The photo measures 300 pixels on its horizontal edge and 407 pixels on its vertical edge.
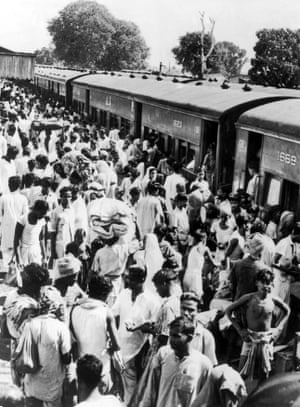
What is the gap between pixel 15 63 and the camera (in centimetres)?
2234

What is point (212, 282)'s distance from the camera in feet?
20.8

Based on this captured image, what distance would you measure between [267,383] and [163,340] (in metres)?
0.85

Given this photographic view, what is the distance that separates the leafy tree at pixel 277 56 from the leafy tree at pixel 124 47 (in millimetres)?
7804

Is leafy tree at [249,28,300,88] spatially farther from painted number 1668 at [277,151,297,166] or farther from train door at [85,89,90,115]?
painted number 1668 at [277,151,297,166]

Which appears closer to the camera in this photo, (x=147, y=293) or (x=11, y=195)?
(x=147, y=293)

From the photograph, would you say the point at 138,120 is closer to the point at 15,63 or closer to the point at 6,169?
the point at 15,63

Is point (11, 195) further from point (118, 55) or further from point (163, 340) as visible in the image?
point (118, 55)

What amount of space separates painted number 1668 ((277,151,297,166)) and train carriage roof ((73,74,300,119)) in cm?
232

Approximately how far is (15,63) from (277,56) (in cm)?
1945

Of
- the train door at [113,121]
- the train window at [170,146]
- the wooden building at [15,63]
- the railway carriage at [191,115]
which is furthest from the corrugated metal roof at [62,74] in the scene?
the train window at [170,146]

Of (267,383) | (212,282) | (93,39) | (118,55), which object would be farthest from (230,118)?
(118,55)

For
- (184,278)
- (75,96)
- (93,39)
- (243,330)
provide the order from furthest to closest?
(75,96), (93,39), (184,278), (243,330)

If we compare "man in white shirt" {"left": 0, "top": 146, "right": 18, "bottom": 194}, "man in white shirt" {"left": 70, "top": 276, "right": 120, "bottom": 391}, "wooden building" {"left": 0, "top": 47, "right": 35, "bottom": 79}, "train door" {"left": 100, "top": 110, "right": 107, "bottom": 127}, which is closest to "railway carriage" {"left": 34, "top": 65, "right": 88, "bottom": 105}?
"wooden building" {"left": 0, "top": 47, "right": 35, "bottom": 79}

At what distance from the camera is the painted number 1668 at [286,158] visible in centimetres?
728
